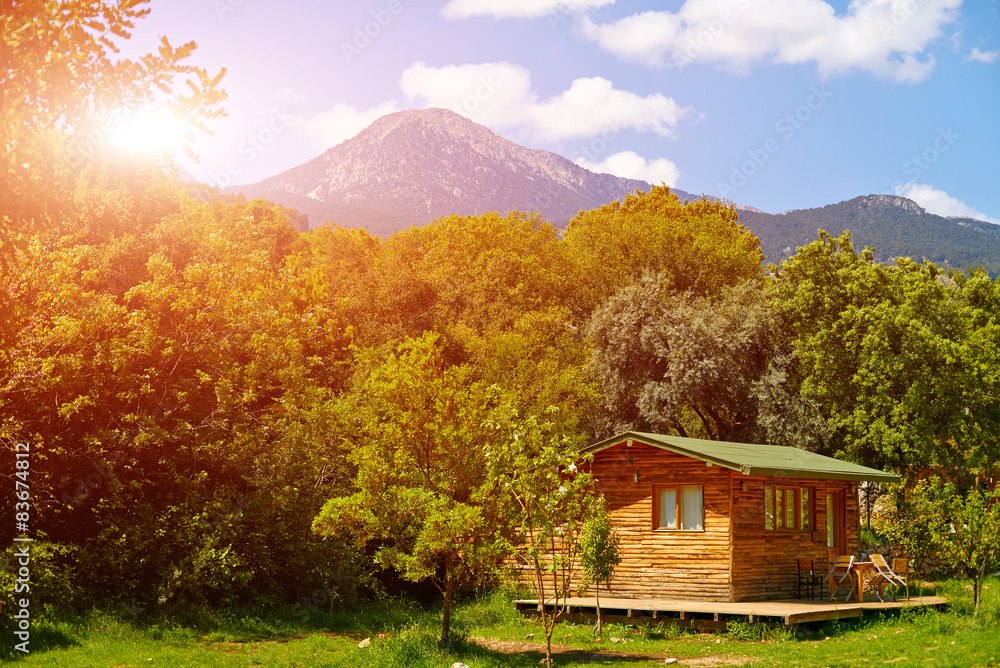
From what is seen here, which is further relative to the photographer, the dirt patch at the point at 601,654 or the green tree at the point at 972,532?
the green tree at the point at 972,532

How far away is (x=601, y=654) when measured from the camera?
14.9 metres

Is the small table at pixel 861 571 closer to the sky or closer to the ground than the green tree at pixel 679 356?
closer to the ground

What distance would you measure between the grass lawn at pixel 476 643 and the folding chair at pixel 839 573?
2204 millimetres

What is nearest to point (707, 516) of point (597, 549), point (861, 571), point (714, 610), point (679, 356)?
point (714, 610)

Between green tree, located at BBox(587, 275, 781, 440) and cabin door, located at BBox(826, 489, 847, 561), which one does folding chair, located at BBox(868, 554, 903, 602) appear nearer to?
cabin door, located at BBox(826, 489, 847, 561)

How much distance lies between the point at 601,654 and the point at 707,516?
208 inches

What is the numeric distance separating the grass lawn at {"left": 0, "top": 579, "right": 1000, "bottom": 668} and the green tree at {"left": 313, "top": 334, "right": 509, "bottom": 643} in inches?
62.0

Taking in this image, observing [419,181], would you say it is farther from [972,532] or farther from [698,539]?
[972,532]

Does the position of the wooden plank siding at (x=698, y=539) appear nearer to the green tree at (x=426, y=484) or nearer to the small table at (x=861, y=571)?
the small table at (x=861, y=571)

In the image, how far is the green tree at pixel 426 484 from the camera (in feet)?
47.1

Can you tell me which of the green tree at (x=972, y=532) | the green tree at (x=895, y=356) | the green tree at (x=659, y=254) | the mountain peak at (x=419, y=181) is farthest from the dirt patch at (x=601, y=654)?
the mountain peak at (x=419, y=181)

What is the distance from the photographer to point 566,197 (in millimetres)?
162750

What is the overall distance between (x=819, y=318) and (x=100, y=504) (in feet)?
80.4

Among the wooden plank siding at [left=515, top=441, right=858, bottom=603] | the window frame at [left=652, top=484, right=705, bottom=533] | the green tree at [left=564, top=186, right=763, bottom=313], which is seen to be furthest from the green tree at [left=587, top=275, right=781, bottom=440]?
the window frame at [left=652, top=484, right=705, bottom=533]
